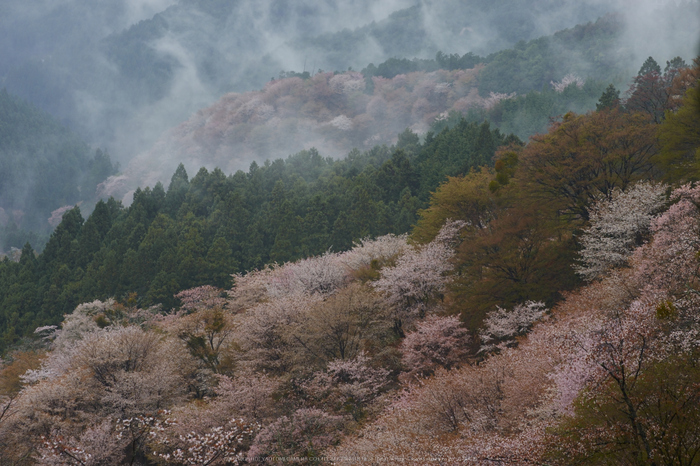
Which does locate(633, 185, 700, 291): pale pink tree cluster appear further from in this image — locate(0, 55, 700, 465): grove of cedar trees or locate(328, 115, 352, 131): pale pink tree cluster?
locate(328, 115, 352, 131): pale pink tree cluster

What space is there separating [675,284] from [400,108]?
93.6 meters

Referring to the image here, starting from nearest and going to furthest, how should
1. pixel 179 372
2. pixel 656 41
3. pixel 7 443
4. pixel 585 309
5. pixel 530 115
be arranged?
pixel 585 309 → pixel 7 443 → pixel 179 372 → pixel 530 115 → pixel 656 41

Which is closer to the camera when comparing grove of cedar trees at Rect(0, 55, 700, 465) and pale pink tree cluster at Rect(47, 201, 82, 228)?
grove of cedar trees at Rect(0, 55, 700, 465)

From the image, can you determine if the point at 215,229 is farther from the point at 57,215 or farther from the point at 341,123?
the point at 57,215

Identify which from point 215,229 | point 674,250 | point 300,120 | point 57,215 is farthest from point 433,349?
point 57,215

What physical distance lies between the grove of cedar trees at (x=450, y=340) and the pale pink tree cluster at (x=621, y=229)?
130mm

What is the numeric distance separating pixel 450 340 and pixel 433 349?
0.93 m

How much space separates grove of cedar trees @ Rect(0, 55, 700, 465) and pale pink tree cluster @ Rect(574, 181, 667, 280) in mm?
130

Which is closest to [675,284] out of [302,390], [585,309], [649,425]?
[585,309]

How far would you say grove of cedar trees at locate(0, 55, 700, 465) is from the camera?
10.4 meters

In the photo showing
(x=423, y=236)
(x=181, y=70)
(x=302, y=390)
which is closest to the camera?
(x=302, y=390)

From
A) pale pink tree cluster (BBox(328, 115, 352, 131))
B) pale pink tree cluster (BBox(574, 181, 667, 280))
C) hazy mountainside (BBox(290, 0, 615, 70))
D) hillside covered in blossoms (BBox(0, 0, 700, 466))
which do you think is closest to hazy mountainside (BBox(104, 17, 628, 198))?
pale pink tree cluster (BBox(328, 115, 352, 131))

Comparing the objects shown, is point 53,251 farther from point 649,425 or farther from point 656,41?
point 656,41

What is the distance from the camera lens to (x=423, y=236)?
33094 mm
